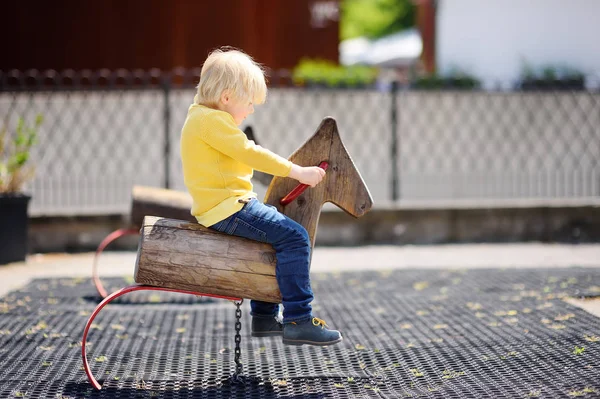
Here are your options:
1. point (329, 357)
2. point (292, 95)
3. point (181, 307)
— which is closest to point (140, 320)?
point (181, 307)

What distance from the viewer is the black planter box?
7.19m

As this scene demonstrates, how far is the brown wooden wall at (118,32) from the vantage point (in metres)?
21.0

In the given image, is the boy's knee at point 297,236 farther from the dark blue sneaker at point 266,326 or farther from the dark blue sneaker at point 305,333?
the dark blue sneaker at point 266,326

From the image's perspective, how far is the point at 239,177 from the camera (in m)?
3.85

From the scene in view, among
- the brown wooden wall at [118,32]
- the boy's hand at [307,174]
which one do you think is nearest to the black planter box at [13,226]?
the boy's hand at [307,174]

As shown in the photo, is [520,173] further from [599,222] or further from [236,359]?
[236,359]

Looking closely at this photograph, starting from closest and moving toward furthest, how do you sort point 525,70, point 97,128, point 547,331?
point 547,331, point 97,128, point 525,70

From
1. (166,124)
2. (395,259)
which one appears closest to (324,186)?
(395,259)

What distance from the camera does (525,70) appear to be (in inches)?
739

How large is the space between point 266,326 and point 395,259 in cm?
378

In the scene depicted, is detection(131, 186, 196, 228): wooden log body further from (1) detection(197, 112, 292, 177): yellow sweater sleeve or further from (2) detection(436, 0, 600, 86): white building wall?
(2) detection(436, 0, 600, 86): white building wall

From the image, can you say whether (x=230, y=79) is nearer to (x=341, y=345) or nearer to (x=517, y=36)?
(x=341, y=345)

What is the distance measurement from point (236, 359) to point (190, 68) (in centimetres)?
1836

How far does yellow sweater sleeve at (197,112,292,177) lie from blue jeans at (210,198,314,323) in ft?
0.68
